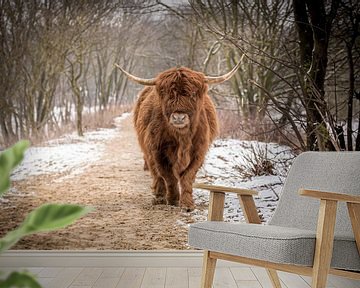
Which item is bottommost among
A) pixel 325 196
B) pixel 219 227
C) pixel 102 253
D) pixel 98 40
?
pixel 102 253

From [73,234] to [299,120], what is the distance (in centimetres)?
168

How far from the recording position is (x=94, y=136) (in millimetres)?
4156

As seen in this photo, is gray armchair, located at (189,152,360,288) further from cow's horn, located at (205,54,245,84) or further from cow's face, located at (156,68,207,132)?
cow's horn, located at (205,54,245,84)

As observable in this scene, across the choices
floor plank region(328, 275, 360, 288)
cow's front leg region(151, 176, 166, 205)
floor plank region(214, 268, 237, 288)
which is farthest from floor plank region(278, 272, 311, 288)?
cow's front leg region(151, 176, 166, 205)

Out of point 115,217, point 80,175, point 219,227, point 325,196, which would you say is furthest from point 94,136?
point 325,196

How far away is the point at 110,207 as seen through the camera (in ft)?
13.1

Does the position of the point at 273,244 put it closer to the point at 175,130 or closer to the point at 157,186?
the point at 175,130

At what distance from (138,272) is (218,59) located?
1.50m

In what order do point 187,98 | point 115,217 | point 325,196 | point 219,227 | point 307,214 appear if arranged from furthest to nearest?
point 115,217 → point 187,98 → point 307,214 → point 219,227 → point 325,196

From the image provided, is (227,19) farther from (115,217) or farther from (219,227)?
(219,227)

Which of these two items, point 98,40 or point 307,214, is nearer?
point 307,214

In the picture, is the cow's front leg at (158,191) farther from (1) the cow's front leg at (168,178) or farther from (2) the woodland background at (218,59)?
(2) the woodland background at (218,59)

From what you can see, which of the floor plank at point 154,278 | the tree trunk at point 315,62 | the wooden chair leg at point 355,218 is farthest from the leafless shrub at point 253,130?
the wooden chair leg at point 355,218

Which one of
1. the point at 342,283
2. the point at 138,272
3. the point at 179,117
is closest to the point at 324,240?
the point at 342,283
